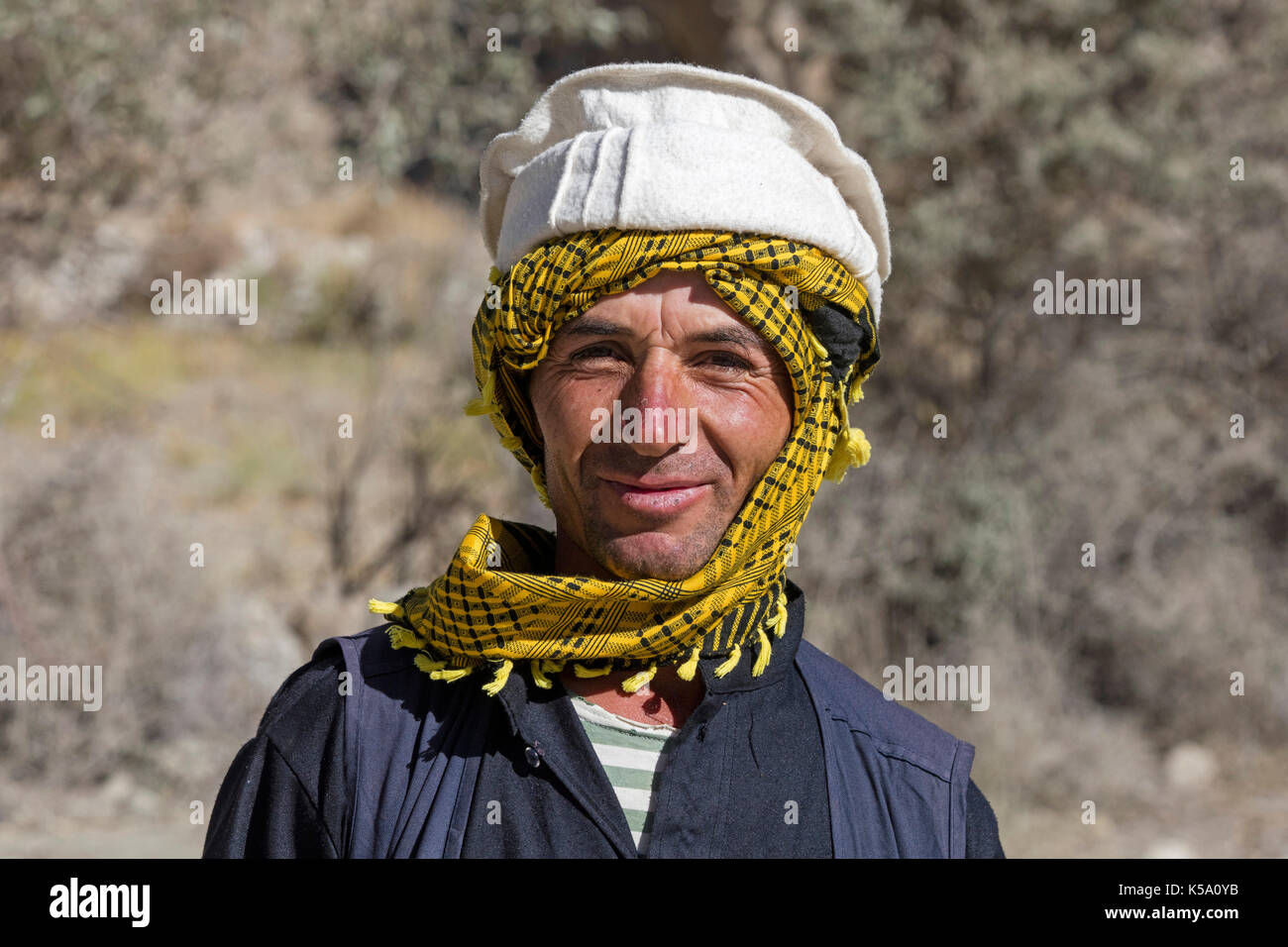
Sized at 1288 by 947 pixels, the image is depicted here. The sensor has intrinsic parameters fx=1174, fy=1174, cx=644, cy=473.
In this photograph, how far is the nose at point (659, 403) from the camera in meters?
1.67

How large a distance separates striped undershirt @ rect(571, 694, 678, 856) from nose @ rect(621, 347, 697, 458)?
40 centimetres

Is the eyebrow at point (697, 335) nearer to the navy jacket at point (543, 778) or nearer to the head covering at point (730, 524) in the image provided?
the head covering at point (730, 524)

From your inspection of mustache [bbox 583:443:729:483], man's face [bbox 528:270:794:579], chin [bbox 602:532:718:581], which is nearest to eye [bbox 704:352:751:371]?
man's face [bbox 528:270:794:579]

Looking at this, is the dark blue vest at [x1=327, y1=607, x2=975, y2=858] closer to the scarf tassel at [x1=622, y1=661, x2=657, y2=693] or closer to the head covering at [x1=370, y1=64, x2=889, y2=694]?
the head covering at [x1=370, y1=64, x2=889, y2=694]

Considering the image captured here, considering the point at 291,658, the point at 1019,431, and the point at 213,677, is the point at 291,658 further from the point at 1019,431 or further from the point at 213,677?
the point at 1019,431

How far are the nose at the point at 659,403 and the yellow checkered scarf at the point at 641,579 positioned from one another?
0.13 m

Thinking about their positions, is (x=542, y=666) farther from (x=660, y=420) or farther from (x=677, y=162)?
(x=677, y=162)

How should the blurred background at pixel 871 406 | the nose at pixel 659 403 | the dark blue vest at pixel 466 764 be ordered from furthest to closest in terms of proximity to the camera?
1. the blurred background at pixel 871 406
2. the nose at pixel 659 403
3. the dark blue vest at pixel 466 764

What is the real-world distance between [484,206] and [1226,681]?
585 centimetres

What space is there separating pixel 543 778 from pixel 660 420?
20.7 inches

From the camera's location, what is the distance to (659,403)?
5.53ft

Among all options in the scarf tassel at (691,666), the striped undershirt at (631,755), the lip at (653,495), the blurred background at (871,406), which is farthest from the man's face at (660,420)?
the blurred background at (871,406)

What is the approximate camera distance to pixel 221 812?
1.60m

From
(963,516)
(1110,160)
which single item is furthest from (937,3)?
(963,516)
